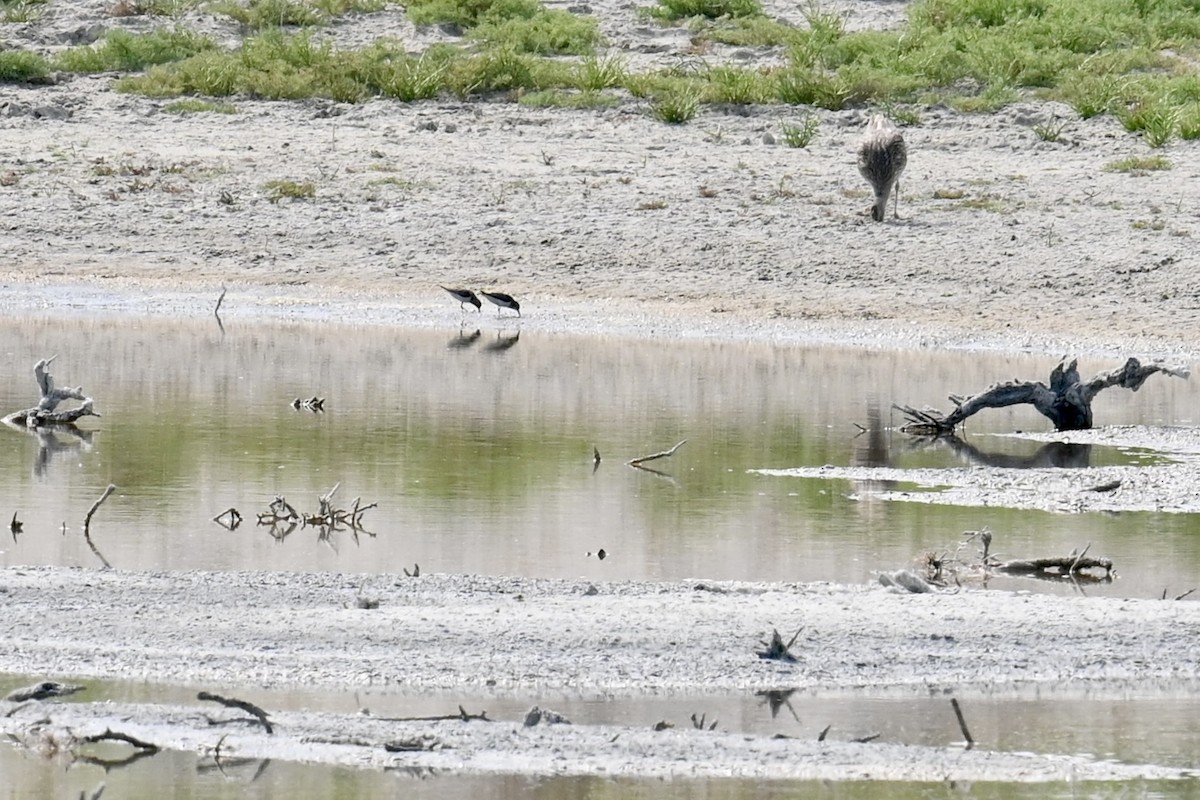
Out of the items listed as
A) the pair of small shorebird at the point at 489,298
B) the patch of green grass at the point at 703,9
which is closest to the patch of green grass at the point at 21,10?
the patch of green grass at the point at 703,9

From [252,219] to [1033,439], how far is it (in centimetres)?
803

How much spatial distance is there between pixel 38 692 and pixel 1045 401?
6719 millimetres

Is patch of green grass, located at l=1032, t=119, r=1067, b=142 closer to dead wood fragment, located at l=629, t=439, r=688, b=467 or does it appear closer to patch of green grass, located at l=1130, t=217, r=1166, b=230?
patch of green grass, located at l=1130, t=217, r=1166, b=230

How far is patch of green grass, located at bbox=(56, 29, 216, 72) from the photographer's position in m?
21.0

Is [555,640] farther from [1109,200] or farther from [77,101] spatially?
[77,101]

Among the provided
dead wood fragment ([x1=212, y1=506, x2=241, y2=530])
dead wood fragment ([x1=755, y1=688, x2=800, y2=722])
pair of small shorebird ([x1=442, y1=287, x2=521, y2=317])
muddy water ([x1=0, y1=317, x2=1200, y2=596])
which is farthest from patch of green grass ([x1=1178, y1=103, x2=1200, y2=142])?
dead wood fragment ([x1=755, y1=688, x2=800, y2=722])

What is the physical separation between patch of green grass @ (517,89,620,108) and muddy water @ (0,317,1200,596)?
15.3 ft

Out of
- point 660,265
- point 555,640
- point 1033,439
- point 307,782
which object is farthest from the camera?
point 660,265

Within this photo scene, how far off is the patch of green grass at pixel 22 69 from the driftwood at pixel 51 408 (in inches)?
392

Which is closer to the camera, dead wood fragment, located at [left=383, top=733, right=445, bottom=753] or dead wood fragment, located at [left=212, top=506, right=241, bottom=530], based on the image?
dead wood fragment, located at [left=383, top=733, right=445, bottom=753]

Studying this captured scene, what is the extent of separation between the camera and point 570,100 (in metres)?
19.8

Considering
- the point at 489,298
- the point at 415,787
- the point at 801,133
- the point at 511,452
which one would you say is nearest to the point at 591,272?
the point at 489,298

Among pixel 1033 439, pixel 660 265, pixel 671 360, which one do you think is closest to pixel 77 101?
pixel 660 265

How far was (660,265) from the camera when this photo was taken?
1658cm
